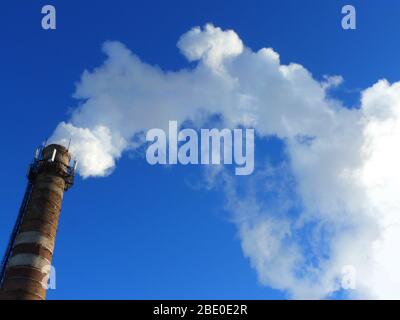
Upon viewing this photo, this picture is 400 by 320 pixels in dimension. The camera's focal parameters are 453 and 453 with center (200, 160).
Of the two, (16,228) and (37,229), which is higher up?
(16,228)

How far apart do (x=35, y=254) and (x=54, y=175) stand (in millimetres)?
6850

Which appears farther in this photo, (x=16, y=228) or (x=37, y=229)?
(x=16, y=228)

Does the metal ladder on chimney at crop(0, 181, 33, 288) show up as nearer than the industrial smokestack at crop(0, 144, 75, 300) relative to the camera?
No

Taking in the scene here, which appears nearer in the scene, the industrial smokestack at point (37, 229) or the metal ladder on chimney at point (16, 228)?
the industrial smokestack at point (37, 229)

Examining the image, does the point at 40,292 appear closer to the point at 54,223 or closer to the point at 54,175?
the point at 54,223

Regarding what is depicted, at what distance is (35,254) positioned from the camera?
30.2m

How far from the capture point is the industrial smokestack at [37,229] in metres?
29.2

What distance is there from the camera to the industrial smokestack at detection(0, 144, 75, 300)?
95.7 feet

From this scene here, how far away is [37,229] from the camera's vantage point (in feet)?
103
